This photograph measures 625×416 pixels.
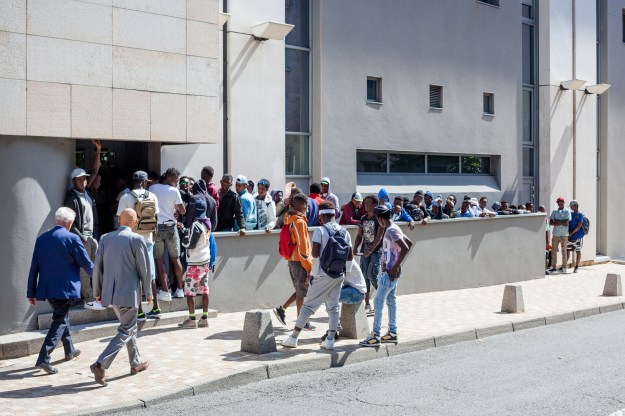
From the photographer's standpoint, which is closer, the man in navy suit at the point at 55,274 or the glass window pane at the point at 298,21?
the man in navy suit at the point at 55,274

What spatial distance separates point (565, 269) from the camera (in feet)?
80.4

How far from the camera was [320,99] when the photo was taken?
18.8 metres

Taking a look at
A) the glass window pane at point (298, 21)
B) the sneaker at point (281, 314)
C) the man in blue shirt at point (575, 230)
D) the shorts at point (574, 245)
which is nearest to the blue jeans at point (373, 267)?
the sneaker at point (281, 314)

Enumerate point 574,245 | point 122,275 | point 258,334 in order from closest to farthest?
point 122,275, point 258,334, point 574,245

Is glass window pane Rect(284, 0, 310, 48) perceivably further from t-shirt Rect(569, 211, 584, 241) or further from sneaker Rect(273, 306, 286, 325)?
t-shirt Rect(569, 211, 584, 241)

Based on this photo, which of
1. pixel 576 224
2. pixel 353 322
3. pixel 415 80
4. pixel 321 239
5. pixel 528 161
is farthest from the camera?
pixel 528 161

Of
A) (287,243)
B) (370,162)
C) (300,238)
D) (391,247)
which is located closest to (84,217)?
(287,243)

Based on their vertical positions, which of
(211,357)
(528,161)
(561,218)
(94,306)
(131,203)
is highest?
(528,161)

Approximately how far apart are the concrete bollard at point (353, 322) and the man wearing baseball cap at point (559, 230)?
13.5 m

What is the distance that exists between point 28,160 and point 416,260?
902 centimetres

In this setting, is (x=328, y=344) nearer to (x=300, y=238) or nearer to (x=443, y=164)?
(x=300, y=238)

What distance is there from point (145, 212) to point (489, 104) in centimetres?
1503

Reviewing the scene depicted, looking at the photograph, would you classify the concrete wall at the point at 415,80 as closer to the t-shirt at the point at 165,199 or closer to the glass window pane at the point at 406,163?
the glass window pane at the point at 406,163

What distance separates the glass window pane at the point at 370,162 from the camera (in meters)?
20.1
